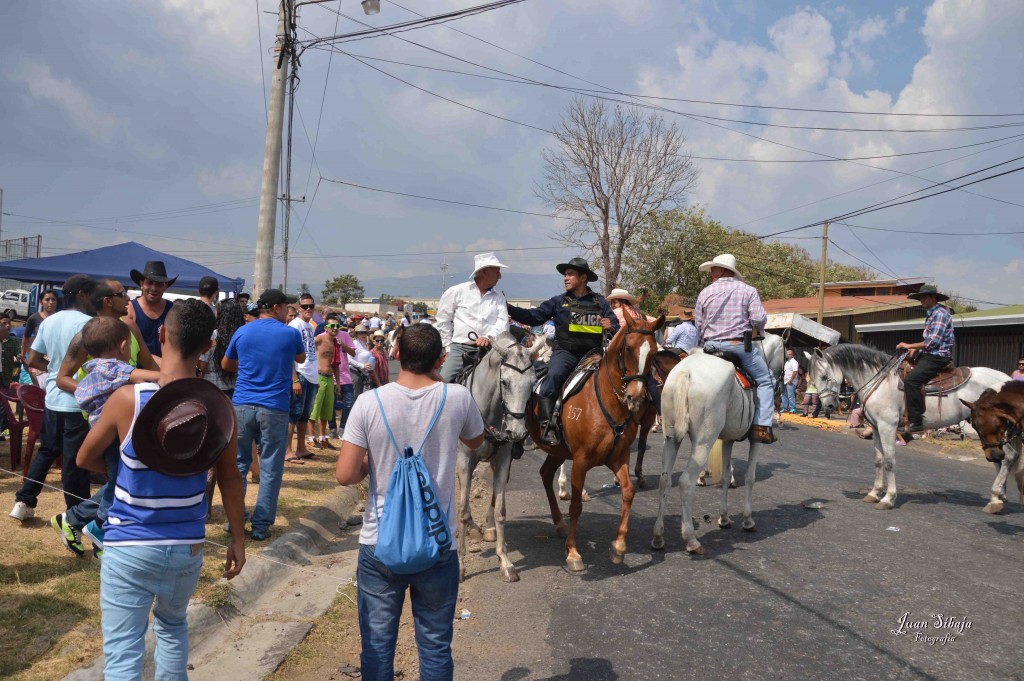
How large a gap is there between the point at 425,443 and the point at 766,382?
19.7 feet

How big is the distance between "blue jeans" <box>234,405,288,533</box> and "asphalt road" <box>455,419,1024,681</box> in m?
1.98

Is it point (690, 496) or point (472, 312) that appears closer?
point (690, 496)

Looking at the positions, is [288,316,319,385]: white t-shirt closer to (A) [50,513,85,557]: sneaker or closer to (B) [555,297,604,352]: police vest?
(B) [555,297,604,352]: police vest

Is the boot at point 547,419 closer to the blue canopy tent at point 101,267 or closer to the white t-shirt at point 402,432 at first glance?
the white t-shirt at point 402,432

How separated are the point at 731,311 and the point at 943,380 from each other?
425 cm

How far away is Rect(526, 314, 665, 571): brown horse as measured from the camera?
643 centimetres

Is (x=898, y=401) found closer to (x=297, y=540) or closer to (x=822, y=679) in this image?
(x=822, y=679)

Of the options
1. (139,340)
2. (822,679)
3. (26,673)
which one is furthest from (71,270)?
(822,679)

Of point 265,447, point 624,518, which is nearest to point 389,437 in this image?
point 624,518

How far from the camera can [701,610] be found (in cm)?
552

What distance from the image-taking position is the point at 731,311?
7.94 m

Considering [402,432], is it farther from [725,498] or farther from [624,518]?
[725,498]

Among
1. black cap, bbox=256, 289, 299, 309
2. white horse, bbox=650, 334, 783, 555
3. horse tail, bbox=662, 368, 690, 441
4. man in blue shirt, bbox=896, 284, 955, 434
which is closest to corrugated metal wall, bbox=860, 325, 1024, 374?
man in blue shirt, bbox=896, 284, 955, 434
